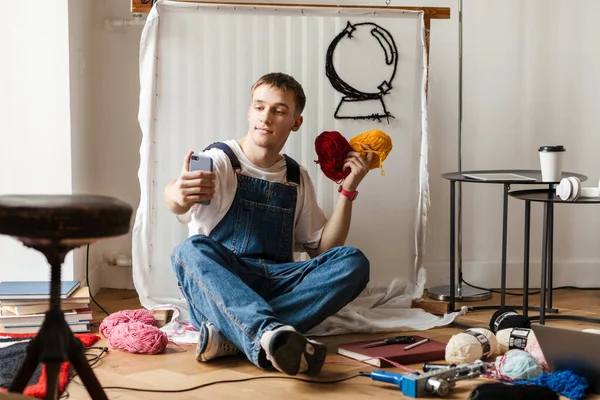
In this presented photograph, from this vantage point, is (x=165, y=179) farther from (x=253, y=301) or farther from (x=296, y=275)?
(x=253, y=301)

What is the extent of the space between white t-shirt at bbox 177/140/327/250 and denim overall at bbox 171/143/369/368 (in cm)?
2

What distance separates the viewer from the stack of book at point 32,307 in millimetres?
2531

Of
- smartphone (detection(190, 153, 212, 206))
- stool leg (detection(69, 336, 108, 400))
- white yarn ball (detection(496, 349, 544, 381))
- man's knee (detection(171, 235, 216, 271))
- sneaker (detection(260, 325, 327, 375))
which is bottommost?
white yarn ball (detection(496, 349, 544, 381))

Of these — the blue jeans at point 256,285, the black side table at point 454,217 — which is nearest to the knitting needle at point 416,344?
the blue jeans at point 256,285

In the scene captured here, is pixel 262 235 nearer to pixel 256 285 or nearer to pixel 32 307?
pixel 256 285

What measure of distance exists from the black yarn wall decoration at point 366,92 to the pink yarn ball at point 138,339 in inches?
41.4

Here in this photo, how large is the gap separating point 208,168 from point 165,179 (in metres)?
0.52

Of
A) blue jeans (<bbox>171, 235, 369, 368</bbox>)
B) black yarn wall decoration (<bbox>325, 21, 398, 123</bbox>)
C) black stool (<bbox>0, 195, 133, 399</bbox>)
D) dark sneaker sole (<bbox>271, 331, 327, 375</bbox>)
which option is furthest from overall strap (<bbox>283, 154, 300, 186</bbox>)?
black stool (<bbox>0, 195, 133, 399</bbox>)

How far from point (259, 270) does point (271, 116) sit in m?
0.48

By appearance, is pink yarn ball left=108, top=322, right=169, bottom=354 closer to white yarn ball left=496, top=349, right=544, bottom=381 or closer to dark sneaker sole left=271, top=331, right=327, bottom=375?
dark sneaker sole left=271, top=331, right=327, bottom=375

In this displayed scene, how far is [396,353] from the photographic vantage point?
2260 mm

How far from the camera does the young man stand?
2.27 metres

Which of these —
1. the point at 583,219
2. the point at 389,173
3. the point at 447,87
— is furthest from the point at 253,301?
the point at 583,219

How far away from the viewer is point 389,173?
118 inches
